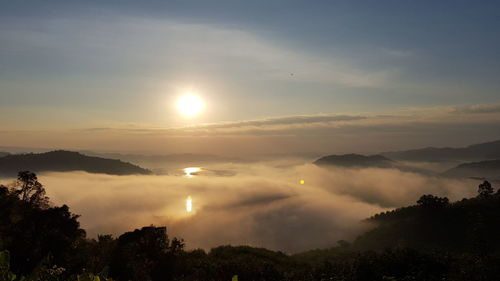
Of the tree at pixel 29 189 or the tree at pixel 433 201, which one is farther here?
the tree at pixel 433 201

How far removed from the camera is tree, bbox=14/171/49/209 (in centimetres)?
5800

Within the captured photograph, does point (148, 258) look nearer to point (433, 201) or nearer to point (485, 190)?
point (433, 201)

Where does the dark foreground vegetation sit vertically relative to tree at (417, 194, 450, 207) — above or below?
above

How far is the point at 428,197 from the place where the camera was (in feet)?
468

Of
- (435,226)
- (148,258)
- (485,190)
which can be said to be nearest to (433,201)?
(435,226)

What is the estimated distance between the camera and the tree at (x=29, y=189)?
58000 mm

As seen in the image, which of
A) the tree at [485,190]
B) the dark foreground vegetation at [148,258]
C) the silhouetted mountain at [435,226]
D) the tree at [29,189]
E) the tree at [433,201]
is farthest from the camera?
the tree at [485,190]

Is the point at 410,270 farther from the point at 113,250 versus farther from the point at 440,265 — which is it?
the point at 113,250

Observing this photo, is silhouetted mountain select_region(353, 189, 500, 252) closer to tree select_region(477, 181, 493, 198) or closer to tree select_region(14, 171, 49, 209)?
tree select_region(477, 181, 493, 198)

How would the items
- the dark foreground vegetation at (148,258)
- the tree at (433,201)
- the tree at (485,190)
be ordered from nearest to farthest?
the dark foreground vegetation at (148,258), the tree at (433,201), the tree at (485,190)

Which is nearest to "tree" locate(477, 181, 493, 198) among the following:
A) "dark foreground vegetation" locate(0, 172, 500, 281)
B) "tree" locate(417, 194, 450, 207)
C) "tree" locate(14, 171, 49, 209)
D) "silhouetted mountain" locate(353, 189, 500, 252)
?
"silhouetted mountain" locate(353, 189, 500, 252)

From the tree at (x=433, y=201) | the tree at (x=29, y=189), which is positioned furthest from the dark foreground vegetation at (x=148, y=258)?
the tree at (x=433, y=201)

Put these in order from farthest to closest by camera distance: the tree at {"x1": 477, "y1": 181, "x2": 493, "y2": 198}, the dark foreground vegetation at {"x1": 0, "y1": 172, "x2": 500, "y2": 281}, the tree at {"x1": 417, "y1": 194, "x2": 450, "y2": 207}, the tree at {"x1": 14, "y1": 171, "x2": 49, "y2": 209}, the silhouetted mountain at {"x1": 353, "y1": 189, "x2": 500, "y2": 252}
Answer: the tree at {"x1": 477, "y1": 181, "x2": 493, "y2": 198} → the tree at {"x1": 417, "y1": 194, "x2": 450, "y2": 207} → the silhouetted mountain at {"x1": 353, "y1": 189, "x2": 500, "y2": 252} → the tree at {"x1": 14, "y1": 171, "x2": 49, "y2": 209} → the dark foreground vegetation at {"x1": 0, "y1": 172, "x2": 500, "y2": 281}

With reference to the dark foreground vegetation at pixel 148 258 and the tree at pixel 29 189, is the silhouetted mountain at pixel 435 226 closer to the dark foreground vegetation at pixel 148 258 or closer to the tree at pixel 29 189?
the dark foreground vegetation at pixel 148 258
